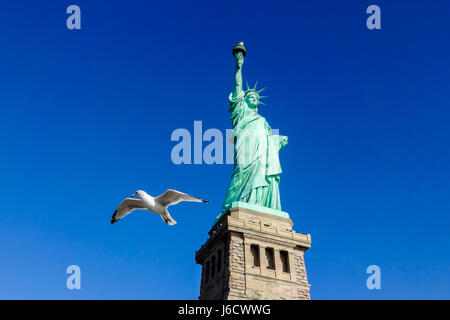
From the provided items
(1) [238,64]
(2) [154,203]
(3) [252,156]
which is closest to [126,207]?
(2) [154,203]

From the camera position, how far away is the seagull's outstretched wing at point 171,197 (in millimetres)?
14882

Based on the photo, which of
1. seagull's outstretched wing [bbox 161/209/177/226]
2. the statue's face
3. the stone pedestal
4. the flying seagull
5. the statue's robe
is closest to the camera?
the flying seagull

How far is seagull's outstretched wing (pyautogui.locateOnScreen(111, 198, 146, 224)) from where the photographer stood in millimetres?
16828

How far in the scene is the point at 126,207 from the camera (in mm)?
17203

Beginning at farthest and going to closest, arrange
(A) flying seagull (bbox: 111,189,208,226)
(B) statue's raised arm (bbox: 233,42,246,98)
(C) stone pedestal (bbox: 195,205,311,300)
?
(B) statue's raised arm (bbox: 233,42,246,98) → (C) stone pedestal (bbox: 195,205,311,300) → (A) flying seagull (bbox: 111,189,208,226)

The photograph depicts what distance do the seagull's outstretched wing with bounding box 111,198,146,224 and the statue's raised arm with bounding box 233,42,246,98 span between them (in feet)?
69.1

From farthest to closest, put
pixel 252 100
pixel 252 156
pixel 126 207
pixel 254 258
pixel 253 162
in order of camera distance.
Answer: pixel 252 100
pixel 252 156
pixel 253 162
pixel 254 258
pixel 126 207

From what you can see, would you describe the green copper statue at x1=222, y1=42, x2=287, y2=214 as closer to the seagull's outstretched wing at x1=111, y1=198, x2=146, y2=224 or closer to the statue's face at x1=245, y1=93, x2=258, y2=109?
the statue's face at x1=245, y1=93, x2=258, y2=109

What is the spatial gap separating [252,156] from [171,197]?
17446mm

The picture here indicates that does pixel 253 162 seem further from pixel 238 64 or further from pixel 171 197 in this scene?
pixel 171 197

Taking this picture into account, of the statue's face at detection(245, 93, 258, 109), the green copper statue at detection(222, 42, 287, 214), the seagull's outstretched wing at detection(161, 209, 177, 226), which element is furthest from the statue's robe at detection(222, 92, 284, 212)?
the seagull's outstretched wing at detection(161, 209, 177, 226)
